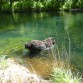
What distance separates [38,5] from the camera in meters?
56.3

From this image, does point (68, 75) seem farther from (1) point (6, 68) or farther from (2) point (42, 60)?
(2) point (42, 60)

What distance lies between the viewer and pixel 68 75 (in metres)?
8.45

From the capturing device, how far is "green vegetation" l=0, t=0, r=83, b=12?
49.1m

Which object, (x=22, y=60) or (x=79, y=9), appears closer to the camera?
(x=22, y=60)

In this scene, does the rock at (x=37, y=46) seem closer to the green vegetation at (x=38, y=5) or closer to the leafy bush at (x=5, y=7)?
the green vegetation at (x=38, y=5)

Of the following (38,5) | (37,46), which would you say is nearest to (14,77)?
(37,46)

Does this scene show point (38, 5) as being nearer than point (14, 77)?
No

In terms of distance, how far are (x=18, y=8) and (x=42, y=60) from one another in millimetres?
48233

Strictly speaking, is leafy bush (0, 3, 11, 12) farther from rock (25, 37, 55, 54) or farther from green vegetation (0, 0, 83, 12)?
rock (25, 37, 55, 54)

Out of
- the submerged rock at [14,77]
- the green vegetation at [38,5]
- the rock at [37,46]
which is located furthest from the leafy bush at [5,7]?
the submerged rock at [14,77]

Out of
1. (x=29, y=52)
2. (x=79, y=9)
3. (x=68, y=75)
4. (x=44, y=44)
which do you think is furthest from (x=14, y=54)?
(x=79, y=9)

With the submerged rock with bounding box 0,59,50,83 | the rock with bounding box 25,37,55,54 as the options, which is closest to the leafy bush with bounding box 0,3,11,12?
the rock with bounding box 25,37,55,54

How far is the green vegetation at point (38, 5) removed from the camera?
4912 cm

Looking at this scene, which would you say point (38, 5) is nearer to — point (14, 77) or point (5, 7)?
point (5, 7)
